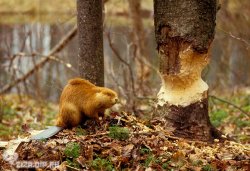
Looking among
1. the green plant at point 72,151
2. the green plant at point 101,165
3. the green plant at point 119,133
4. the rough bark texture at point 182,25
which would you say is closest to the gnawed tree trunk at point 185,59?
the rough bark texture at point 182,25

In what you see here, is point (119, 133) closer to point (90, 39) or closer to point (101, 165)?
point (101, 165)

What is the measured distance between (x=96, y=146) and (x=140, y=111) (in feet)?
10.1

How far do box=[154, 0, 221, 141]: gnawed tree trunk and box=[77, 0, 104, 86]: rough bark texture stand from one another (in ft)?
2.29

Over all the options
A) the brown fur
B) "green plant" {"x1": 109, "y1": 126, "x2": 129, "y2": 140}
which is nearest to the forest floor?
"green plant" {"x1": 109, "y1": 126, "x2": 129, "y2": 140}

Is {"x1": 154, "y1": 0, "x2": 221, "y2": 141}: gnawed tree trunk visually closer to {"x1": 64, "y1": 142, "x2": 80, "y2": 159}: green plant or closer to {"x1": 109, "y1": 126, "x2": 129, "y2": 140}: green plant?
{"x1": 109, "y1": 126, "x2": 129, "y2": 140}: green plant

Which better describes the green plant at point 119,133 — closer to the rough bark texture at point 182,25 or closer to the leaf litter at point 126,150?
the leaf litter at point 126,150

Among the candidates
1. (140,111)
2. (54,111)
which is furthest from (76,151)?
(54,111)

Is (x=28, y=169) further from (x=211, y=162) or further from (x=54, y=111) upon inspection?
(x=54, y=111)

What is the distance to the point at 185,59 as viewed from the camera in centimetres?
511

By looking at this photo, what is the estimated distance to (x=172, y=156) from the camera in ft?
15.1

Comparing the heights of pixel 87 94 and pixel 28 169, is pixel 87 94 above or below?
above

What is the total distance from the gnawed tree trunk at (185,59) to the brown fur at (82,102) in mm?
636

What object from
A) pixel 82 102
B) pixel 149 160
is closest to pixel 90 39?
pixel 82 102

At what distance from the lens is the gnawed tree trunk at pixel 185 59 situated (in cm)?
498
